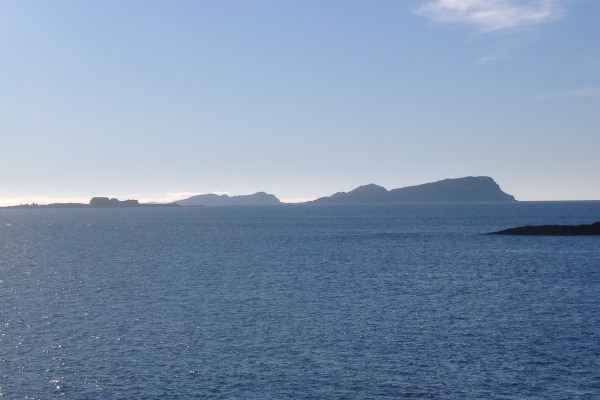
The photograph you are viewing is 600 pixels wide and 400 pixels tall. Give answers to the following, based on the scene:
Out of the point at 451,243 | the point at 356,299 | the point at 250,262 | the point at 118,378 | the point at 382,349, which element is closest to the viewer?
the point at 118,378

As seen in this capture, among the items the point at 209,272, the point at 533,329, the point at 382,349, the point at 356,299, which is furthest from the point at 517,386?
the point at 209,272

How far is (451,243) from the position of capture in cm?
11850

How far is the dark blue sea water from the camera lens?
31.2m

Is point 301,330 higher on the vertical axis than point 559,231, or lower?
lower

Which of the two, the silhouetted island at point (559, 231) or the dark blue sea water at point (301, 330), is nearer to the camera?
the dark blue sea water at point (301, 330)

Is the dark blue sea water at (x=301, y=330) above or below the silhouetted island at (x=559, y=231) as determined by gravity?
below

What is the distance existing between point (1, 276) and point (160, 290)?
2195 centimetres

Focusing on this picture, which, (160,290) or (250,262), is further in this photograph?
(250,262)

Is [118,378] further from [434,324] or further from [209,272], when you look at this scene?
[209,272]

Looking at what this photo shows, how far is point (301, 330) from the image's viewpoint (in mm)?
41906

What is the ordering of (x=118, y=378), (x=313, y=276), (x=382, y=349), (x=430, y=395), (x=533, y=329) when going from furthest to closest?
(x=313, y=276)
(x=533, y=329)
(x=382, y=349)
(x=118, y=378)
(x=430, y=395)

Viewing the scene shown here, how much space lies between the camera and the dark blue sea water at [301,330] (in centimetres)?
3119

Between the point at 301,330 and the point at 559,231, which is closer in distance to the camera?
the point at 301,330

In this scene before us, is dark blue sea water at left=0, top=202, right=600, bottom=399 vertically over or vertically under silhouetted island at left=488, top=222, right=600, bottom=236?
under
